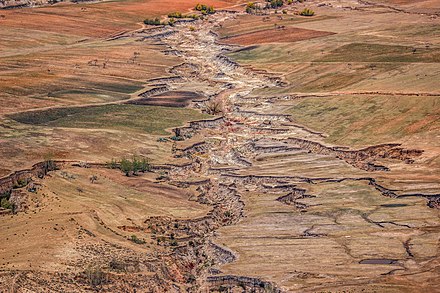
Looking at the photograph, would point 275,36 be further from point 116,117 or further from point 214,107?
point 116,117

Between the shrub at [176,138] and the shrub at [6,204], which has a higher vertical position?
the shrub at [6,204]

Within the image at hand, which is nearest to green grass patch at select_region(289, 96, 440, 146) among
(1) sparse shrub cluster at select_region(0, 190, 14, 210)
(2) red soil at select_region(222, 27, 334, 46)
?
(1) sparse shrub cluster at select_region(0, 190, 14, 210)

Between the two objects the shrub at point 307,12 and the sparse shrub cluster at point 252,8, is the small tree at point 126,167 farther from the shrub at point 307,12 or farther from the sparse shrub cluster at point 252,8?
the sparse shrub cluster at point 252,8

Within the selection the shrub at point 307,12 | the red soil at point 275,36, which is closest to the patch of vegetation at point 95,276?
the red soil at point 275,36

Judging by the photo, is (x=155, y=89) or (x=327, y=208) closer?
(x=327, y=208)

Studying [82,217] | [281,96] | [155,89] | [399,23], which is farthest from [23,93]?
[399,23]

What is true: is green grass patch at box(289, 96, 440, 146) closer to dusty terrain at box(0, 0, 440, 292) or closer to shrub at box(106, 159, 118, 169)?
dusty terrain at box(0, 0, 440, 292)

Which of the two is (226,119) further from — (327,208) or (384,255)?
(384,255)
